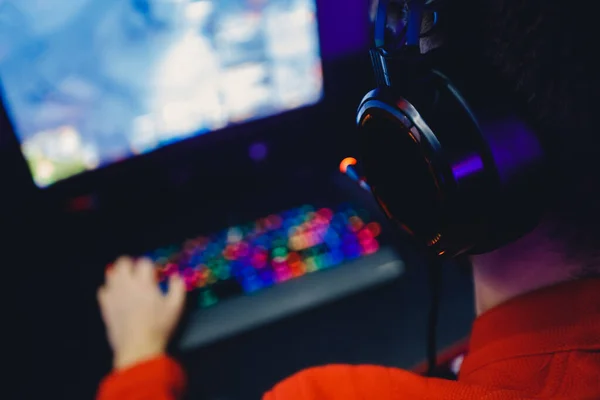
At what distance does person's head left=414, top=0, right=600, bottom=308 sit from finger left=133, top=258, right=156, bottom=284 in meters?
0.52

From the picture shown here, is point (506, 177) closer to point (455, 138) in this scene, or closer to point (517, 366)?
point (455, 138)

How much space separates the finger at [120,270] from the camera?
0.83 m

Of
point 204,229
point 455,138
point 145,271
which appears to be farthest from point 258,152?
point 455,138

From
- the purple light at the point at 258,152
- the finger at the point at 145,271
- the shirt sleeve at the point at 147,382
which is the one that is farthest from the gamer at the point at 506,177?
the purple light at the point at 258,152

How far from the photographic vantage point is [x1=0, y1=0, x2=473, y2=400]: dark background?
767 mm

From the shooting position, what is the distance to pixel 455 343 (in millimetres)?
787

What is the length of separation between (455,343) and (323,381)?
1.03ft

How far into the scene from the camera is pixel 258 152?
1117 mm

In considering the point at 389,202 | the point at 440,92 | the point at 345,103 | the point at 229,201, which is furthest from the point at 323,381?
the point at 345,103

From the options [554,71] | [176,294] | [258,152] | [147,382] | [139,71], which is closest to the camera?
[554,71]

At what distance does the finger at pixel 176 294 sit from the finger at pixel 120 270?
72 millimetres

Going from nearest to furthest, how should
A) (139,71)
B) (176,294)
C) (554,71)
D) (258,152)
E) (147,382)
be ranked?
(554,71), (147,382), (176,294), (139,71), (258,152)

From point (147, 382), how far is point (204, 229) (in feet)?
1.04

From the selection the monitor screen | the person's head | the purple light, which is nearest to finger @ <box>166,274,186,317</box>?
the monitor screen
